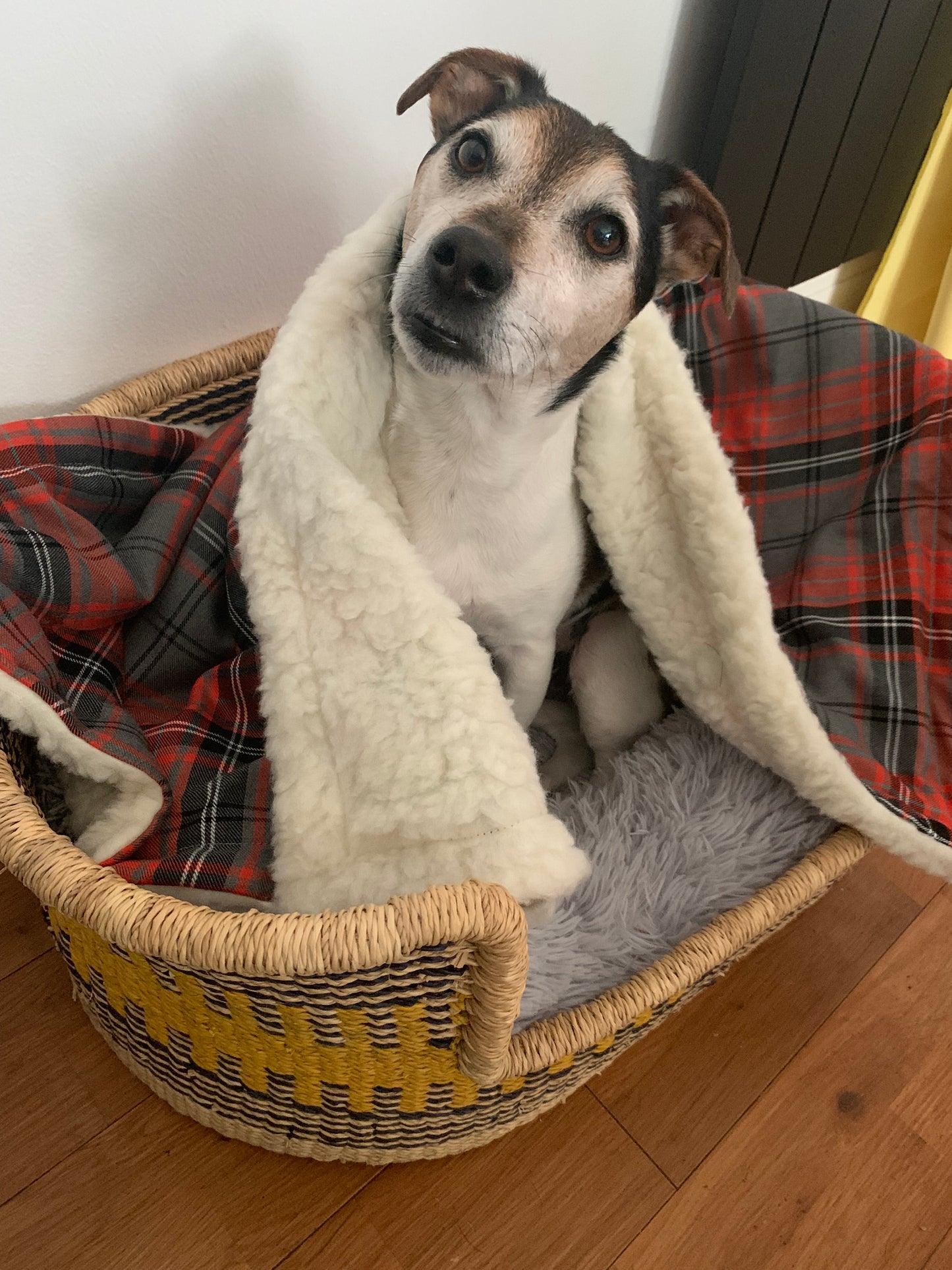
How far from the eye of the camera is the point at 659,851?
136 cm

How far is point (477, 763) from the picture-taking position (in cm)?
91

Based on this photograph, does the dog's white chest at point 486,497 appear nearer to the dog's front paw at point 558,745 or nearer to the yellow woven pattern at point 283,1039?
the dog's front paw at point 558,745

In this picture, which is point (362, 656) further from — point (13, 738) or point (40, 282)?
point (40, 282)

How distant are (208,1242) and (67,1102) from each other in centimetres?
28

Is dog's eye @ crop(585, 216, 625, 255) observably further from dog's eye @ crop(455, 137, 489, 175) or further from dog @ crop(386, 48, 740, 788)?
dog's eye @ crop(455, 137, 489, 175)

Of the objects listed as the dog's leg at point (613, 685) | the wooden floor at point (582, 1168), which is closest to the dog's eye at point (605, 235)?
the dog's leg at point (613, 685)

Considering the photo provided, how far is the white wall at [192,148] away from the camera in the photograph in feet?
3.57

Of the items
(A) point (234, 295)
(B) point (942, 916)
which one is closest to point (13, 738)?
(A) point (234, 295)

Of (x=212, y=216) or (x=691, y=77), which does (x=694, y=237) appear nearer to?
(x=212, y=216)

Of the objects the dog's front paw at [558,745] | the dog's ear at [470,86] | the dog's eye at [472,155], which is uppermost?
the dog's ear at [470,86]

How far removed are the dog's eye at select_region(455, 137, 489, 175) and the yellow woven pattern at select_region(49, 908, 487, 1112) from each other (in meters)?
0.94

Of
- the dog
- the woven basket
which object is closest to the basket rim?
the woven basket

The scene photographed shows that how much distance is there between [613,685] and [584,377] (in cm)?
58

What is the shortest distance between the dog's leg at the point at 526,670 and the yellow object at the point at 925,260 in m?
1.71
